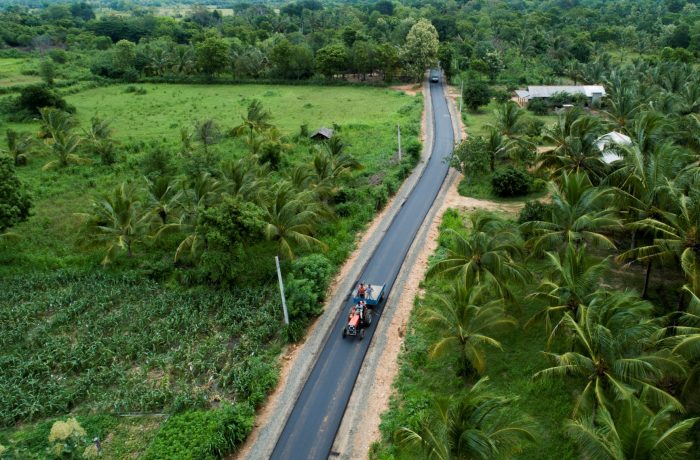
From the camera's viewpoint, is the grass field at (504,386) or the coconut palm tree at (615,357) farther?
the grass field at (504,386)

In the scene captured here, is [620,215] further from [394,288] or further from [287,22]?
[287,22]

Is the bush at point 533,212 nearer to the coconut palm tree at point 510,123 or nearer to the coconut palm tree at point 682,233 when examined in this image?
the coconut palm tree at point 682,233

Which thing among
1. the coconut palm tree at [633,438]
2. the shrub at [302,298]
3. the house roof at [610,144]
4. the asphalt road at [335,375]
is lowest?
the asphalt road at [335,375]

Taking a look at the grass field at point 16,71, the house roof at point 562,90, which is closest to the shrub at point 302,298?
the house roof at point 562,90

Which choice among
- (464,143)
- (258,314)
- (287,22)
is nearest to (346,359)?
(258,314)

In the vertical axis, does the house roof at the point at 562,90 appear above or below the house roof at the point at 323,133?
above

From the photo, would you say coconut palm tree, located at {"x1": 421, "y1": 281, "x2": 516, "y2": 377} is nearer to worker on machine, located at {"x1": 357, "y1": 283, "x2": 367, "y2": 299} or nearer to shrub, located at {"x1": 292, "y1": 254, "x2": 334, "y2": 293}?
worker on machine, located at {"x1": 357, "y1": 283, "x2": 367, "y2": 299}

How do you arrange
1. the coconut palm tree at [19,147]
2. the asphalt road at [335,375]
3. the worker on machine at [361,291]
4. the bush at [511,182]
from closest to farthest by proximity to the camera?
the asphalt road at [335,375]
the worker on machine at [361,291]
the bush at [511,182]
the coconut palm tree at [19,147]

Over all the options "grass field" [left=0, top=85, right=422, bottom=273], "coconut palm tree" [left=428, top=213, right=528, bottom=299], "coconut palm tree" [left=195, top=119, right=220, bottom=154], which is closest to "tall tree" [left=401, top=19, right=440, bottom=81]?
"grass field" [left=0, top=85, right=422, bottom=273]

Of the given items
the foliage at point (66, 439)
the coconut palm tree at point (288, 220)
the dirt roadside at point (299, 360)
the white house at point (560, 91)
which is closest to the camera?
the foliage at point (66, 439)
